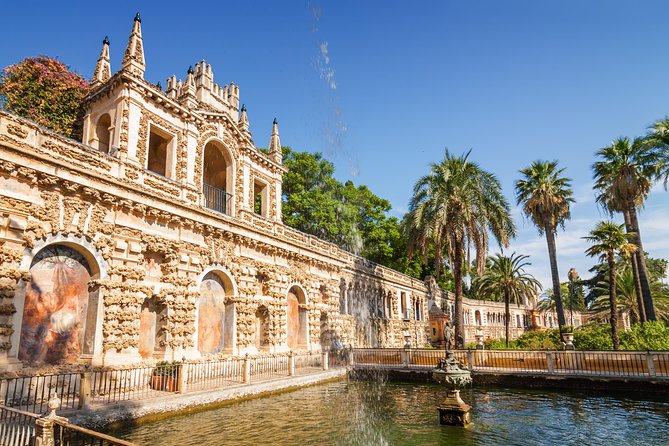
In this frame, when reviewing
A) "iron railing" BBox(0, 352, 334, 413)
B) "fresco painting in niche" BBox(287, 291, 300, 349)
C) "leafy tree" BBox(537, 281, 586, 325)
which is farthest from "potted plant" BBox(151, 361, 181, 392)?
"leafy tree" BBox(537, 281, 586, 325)

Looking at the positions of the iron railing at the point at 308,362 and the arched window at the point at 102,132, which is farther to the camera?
the iron railing at the point at 308,362

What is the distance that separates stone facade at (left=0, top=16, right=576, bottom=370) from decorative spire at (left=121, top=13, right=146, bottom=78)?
0.19 feet

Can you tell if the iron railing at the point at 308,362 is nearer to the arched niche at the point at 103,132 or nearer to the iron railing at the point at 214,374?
the iron railing at the point at 214,374

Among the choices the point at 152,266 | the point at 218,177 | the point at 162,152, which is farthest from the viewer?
the point at 218,177

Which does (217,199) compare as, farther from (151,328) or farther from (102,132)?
(151,328)

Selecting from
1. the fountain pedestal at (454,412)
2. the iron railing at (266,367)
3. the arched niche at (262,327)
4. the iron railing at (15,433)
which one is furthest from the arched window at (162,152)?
the fountain pedestal at (454,412)

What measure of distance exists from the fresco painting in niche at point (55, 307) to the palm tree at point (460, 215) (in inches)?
737

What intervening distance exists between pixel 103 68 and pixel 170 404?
18462 millimetres

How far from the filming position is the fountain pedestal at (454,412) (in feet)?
36.3

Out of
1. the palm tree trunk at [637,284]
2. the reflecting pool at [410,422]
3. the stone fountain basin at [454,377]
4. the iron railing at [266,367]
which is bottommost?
the reflecting pool at [410,422]

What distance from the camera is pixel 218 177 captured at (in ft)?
83.2

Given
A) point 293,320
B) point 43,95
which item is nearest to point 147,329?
point 293,320

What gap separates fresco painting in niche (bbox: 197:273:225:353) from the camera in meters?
18.4

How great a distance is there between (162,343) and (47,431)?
1035 centimetres
